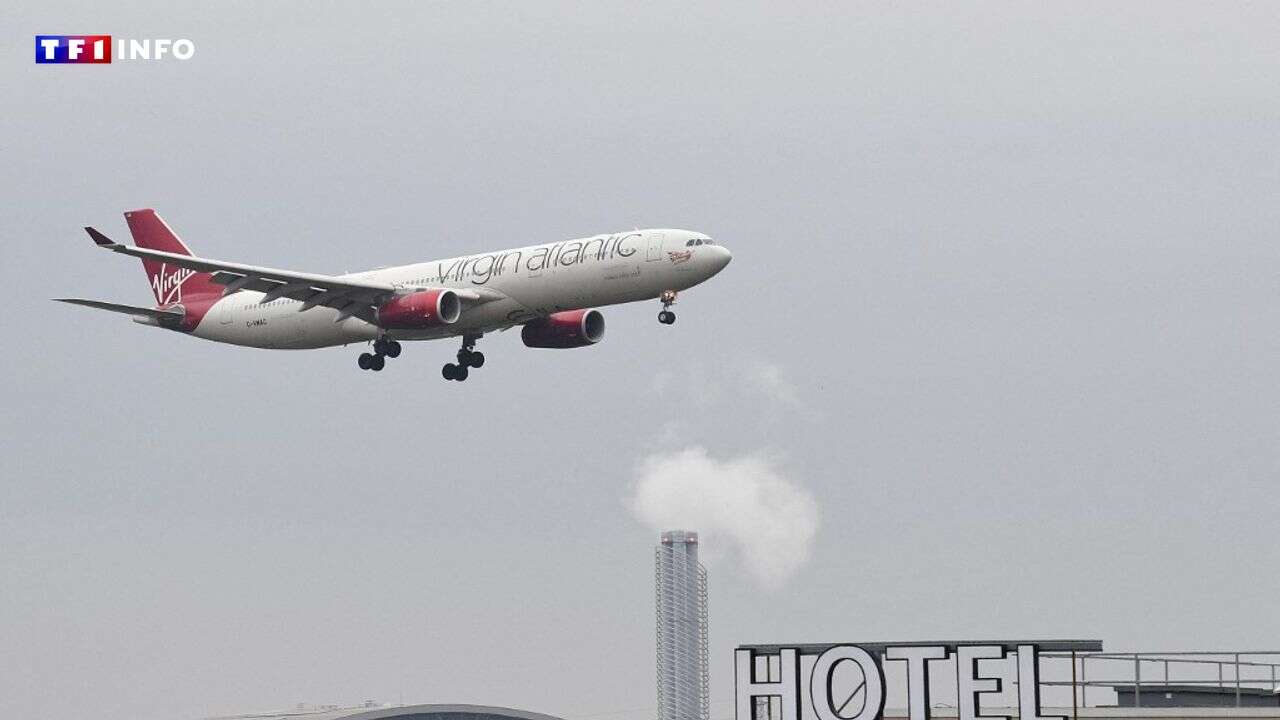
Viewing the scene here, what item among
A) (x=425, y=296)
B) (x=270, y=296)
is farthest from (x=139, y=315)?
(x=425, y=296)

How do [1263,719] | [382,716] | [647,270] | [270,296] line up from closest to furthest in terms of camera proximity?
[1263,719] < [647,270] < [270,296] < [382,716]

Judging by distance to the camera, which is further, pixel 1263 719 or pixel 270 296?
pixel 270 296

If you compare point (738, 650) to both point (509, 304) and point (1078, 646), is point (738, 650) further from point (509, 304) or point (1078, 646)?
point (509, 304)

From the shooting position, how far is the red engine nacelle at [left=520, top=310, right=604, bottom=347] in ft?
287

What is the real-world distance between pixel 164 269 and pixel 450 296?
22.9m

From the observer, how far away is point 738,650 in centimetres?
4644

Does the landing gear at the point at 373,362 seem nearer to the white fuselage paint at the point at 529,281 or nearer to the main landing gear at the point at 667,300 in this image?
the white fuselage paint at the point at 529,281

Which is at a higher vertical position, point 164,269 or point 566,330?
point 164,269

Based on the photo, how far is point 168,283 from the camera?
9888 centimetres

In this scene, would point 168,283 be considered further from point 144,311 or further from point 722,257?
point 722,257

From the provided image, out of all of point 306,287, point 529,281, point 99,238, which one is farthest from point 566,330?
point 99,238

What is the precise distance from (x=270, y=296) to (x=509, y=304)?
426 inches

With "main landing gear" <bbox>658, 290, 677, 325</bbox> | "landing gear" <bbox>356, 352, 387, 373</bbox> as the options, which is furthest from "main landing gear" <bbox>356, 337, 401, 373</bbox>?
"main landing gear" <bbox>658, 290, 677, 325</bbox>

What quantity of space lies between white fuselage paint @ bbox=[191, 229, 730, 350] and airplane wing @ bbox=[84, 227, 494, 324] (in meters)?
0.76
